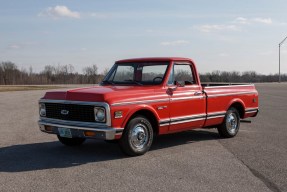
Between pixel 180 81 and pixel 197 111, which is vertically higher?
pixel 180 81

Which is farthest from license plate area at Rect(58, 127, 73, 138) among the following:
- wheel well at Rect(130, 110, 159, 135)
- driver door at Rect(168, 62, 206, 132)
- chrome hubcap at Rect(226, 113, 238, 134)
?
chrome hubcap at Rect(226, 113, 238, 134)

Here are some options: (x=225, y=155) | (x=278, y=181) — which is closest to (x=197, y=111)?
(x=225, y=155)

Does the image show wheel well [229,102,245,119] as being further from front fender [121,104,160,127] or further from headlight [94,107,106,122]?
headlight [94,107,106,122]

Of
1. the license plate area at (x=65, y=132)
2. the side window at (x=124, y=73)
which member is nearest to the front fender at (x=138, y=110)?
the license plate area at (x=65, y=132)

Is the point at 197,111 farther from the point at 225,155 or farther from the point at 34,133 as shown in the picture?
the point at 34,133

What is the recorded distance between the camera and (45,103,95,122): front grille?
712 centimetres

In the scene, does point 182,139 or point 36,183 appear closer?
point 36,183

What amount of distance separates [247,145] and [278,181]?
9.63 feet

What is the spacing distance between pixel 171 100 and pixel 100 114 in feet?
5.72

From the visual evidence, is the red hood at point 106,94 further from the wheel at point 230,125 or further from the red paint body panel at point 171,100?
the wheel at point 230,125

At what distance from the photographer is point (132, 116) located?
24.5 feet

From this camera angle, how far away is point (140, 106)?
293 inches

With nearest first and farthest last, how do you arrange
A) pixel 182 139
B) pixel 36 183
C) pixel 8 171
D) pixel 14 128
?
1. pixel 36 183
2. pixel 8 171
3. pixel 182 139
4. pixel 14 128

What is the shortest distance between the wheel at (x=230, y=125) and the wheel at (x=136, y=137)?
266cm
